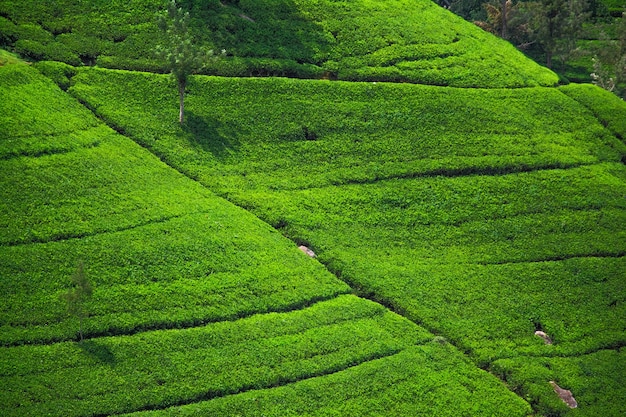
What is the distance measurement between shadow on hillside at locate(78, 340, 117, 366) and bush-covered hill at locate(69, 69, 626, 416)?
18749 mm

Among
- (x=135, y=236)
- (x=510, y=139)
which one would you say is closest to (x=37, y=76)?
(x=135, y=236)

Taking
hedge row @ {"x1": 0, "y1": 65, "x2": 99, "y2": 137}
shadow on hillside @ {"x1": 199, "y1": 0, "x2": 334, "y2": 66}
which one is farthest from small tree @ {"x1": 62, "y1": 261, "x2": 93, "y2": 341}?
shadow on hillside @ {"x1": 199, "y1": 0, "x2": 334, "y2": 66}

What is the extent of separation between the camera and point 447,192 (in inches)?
2694

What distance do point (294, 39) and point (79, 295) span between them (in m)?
42.7

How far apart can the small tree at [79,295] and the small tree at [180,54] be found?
2429cm

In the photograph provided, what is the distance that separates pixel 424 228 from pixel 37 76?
36352 millimetres

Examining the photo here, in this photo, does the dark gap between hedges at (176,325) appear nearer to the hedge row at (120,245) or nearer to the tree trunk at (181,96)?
the hedge row at (120,245)

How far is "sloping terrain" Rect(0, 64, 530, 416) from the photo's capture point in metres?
46.7

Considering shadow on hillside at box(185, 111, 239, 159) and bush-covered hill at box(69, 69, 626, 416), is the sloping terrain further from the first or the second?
shadow on hillside at box(185, 111, 239, 159)

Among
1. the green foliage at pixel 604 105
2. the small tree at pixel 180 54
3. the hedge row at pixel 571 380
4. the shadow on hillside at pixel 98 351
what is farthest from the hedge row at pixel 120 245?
the green foliage at pixel 604 105

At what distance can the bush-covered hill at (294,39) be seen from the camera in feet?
242

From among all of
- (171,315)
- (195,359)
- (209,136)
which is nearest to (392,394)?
(195,359)

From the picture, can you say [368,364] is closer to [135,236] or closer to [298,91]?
[135,236]

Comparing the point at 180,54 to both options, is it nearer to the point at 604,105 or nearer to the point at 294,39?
the point at 294,39
